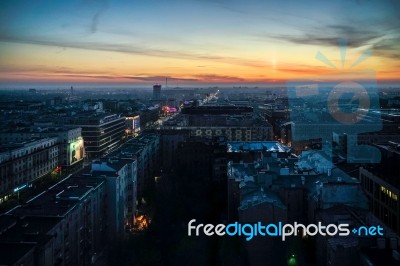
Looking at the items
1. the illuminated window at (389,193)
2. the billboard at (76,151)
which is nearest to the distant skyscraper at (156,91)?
the billboard at (76,151)

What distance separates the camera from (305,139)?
34.6ft

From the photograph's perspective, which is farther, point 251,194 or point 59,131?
point 59,131

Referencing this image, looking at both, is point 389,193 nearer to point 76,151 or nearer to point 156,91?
point 76,151

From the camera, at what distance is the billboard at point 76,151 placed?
912 cm

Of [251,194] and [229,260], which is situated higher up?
[251,194]

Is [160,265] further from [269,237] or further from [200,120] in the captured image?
[200,120]

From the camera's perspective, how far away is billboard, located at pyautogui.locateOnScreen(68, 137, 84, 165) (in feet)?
29.9

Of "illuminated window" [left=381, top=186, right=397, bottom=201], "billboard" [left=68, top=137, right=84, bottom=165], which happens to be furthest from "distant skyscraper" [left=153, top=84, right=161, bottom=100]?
"illuminated window" [left=381, top=186, right=397, bottom=201]

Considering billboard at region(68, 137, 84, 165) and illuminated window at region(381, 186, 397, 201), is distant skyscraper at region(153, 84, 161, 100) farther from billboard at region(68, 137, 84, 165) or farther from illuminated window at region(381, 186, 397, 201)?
illuminated window at region(381, 186, 397, 201)

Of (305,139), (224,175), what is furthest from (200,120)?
(224,175)

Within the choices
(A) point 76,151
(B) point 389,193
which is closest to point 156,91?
(A) point 76,151

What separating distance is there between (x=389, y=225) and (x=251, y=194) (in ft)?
5.51

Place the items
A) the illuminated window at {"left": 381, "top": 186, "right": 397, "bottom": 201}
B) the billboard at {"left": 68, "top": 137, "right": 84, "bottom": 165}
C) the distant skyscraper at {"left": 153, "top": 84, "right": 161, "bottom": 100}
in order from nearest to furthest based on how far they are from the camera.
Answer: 1. the illuminated window at {"left": 381, "top": 186, "right": 397, "bottom": 201}
2. the billboard at {"left": 68, "top": 137, "right": 84, "bottom": 165}
3. the distant skyscraper at {"left": 153, "top": 84, "right": 161, "bottom": 100}

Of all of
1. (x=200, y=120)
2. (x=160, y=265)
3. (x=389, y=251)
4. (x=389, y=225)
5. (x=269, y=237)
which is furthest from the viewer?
(x=200, y=120)
